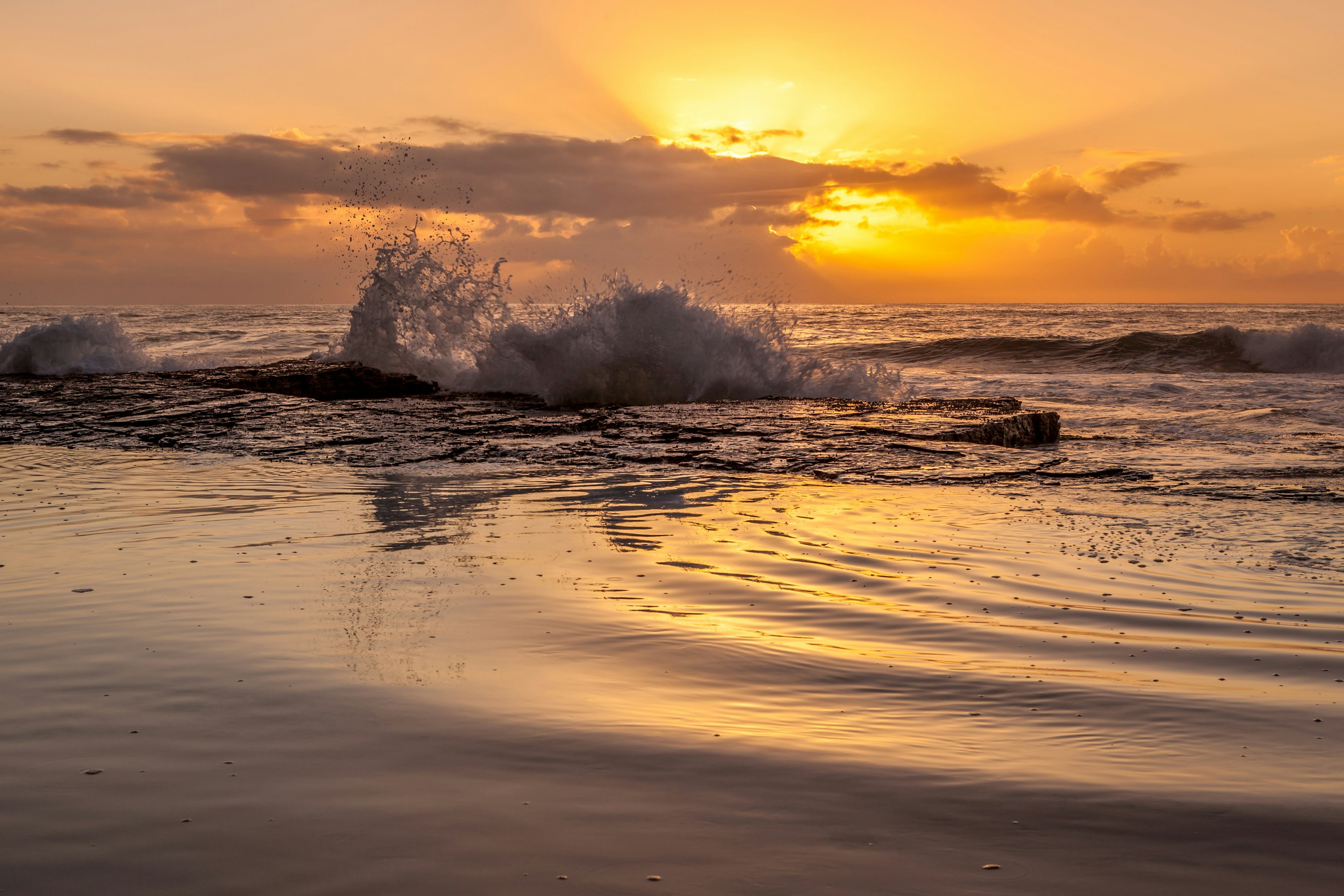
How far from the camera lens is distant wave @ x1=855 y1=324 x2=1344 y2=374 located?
2028 cm

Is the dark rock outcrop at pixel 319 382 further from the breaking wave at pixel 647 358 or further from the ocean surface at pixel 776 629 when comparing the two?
the ocean surface at pixel 776 629

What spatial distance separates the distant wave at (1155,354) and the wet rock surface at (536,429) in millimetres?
11985

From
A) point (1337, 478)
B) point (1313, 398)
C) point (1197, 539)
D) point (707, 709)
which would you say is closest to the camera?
point (707, 709)

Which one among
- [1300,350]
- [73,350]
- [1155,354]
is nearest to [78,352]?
[73,350]

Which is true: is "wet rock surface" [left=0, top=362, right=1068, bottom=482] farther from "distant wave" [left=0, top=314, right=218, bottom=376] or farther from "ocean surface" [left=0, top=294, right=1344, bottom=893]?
"distant wave" [left=0, top=314, right=218, bottom=376]

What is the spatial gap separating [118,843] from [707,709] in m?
1.27

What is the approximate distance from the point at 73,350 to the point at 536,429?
1088 cm

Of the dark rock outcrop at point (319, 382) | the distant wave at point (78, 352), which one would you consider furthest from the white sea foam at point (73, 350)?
the dark rock outcrop at point (319, 382)

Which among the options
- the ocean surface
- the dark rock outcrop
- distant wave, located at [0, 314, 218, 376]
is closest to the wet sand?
the ocean surface

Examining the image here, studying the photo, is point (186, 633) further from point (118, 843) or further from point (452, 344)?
point (452, 344)

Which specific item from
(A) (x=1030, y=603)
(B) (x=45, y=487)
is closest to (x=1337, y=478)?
(A) (x=1030, y=603)

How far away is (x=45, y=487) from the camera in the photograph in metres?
5.41

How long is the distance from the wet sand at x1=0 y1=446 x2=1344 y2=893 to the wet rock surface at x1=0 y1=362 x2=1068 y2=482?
87.0 inches

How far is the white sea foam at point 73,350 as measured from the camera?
1430 centimetres
